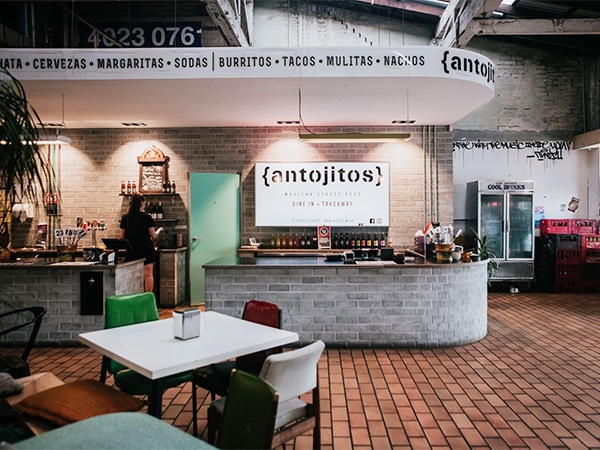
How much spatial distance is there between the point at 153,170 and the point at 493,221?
6.46 m

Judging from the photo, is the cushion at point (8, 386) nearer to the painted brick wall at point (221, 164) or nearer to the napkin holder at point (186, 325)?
the napkin holder at point (186, 325)

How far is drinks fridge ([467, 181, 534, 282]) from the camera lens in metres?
9.06

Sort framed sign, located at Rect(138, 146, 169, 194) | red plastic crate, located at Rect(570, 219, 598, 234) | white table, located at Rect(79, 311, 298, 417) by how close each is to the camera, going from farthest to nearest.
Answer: red plastic crate, located at Rect(570, 219, 598, 234)
framed sign, located at Rect(138, 146, 169, 194)
white table, located at Rect(79, 311, 298, 417)

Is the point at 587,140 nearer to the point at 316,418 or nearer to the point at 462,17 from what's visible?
the point at 462,17

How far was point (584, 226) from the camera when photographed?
9.24 meters

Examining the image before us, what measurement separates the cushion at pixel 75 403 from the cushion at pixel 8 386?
0.25 m

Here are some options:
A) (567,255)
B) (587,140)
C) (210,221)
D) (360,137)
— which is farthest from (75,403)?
(587,140)

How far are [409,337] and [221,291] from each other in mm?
2265

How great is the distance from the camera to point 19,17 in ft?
28.8

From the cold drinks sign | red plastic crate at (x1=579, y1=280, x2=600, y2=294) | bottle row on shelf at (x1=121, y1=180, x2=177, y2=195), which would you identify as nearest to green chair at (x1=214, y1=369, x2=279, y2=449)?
the cold drinks sign

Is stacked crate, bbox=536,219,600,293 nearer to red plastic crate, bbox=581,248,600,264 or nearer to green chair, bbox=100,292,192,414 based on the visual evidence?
red plastic crate, bbox=581,248,600,264

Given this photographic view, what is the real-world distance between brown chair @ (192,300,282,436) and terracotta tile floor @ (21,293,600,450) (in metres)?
0.48

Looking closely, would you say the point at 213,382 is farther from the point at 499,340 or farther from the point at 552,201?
the point at 552,201

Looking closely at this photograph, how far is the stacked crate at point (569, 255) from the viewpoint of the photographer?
902 cm
